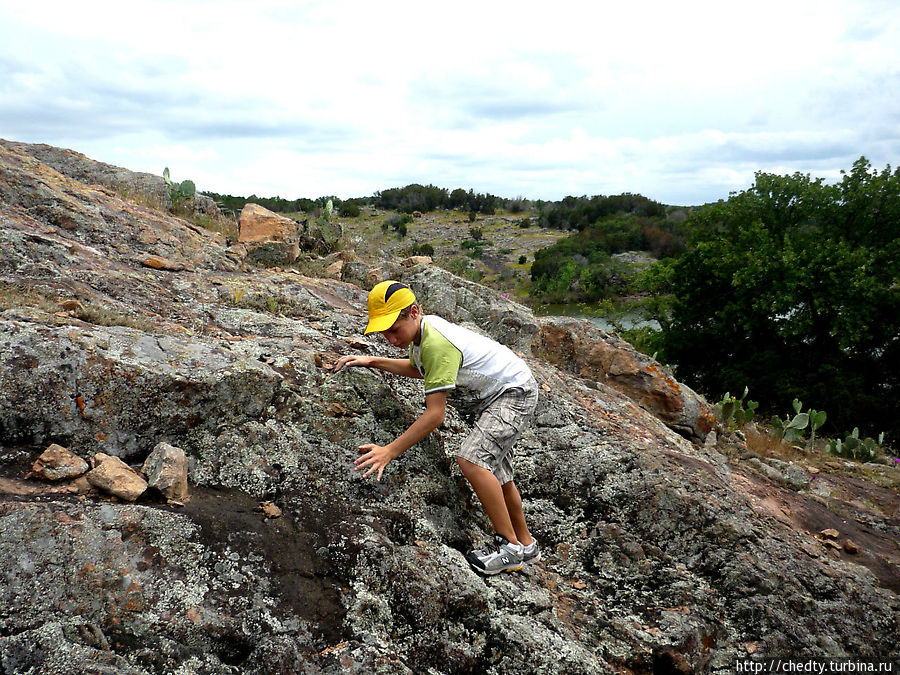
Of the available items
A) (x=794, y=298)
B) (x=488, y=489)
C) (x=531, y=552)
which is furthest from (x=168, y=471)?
(x=794, y=298)

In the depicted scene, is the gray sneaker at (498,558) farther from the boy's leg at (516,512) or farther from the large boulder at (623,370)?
the large boulder at (623,370)

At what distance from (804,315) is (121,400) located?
20462 mm

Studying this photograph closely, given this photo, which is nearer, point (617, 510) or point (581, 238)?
point (617, 510)

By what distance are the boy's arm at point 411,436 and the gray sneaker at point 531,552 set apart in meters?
1.05

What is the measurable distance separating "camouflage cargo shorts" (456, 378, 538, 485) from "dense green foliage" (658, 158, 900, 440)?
17.8 metres

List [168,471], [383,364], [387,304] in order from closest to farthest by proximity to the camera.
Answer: [168,471]
[387,304]
[383,364]

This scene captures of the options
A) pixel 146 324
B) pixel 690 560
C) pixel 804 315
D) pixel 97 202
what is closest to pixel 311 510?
pixel 146 324

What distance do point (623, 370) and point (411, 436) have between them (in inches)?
186

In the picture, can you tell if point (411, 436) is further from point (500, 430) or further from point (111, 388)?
point (111, 388)

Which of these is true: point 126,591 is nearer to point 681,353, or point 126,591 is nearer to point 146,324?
point 146,324

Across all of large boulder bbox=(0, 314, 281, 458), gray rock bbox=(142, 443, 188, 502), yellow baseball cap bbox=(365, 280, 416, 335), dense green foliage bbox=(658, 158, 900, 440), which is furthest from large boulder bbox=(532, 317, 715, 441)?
dense green foliage bbox=(658, 158, 900, 440)

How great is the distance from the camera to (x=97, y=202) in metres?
6.12

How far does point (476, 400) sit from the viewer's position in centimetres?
372

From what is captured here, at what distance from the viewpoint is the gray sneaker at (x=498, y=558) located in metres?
3.28
